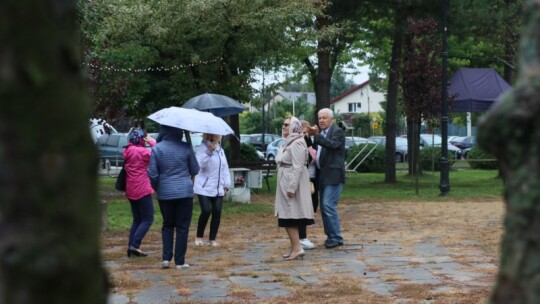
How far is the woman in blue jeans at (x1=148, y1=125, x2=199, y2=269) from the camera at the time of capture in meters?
10.2

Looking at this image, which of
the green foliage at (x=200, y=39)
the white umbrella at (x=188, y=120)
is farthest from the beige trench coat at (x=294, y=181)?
the green foliage at (x=200, y=39)

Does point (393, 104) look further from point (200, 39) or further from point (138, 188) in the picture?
point (138, 188)

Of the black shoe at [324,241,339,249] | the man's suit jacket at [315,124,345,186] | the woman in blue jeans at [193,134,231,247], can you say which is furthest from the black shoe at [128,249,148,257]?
the man's suit jacket at [315,124,345,186]

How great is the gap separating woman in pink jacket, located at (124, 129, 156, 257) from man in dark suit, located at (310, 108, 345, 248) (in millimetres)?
2235

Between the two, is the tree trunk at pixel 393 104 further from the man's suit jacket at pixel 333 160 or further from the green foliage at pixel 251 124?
the green foliage at pixel 251 124

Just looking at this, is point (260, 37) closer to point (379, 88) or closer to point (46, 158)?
point (46, 158)

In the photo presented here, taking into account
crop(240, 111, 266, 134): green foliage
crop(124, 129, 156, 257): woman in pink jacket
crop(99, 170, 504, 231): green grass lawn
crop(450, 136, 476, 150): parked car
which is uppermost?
crop(240, 111, 266, 134): green foliage

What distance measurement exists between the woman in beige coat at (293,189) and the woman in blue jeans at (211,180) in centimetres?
135

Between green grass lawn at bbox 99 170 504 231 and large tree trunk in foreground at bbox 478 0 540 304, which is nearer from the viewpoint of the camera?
large tree trunk in foreground at bbox 478 0 540 304

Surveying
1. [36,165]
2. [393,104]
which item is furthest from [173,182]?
[393,104]

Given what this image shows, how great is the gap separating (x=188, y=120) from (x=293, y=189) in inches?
63.9

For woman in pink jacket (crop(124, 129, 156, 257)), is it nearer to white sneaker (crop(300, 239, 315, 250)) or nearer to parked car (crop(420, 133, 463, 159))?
white sneaker (crop(300, 239, 315, 250))

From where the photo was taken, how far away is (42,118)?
1.97 metres

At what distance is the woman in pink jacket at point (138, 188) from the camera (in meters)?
11.9
